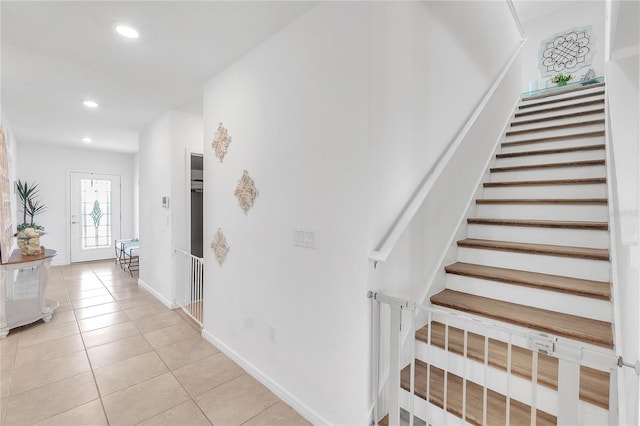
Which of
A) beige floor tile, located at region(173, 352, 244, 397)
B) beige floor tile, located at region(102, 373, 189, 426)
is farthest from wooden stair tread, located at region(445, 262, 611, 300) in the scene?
beige floor tile, located at region(102, 373, 189, 426)

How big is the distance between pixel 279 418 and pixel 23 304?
360 cm

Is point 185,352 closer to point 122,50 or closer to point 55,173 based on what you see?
point 122,50

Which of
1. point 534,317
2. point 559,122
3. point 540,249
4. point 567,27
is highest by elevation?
point 567,27

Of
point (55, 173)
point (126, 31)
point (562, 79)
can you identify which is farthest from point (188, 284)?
point (562, 79)

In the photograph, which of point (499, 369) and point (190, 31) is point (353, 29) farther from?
point (499, 369)

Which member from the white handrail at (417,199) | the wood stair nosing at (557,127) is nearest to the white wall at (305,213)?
the white handrail at (417,199)

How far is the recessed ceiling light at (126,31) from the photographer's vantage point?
218 centimetres

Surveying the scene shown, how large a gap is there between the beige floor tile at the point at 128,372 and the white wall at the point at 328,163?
62 cm

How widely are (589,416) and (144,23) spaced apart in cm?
347

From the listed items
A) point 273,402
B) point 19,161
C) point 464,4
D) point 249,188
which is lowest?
point 273,402

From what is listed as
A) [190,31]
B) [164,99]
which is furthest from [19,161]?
[190,31]

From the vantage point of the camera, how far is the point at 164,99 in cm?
363

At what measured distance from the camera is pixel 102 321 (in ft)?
11.7

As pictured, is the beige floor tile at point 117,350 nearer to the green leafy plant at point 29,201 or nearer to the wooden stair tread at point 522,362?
the wooden stair tread at point 522,362
